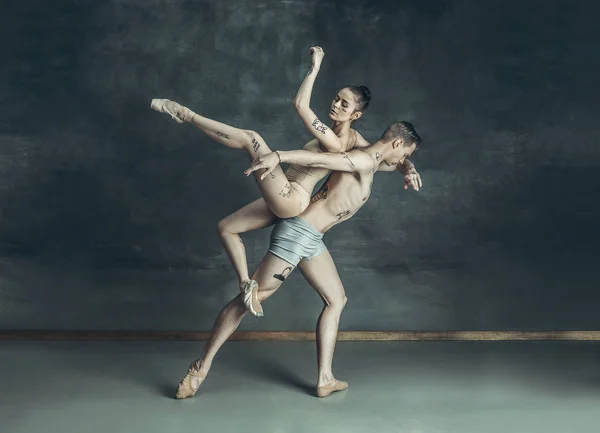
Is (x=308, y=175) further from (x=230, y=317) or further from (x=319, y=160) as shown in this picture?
(x=230, y=317)

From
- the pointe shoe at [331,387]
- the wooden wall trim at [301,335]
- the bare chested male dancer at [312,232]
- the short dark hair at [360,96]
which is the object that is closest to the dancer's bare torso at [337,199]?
the bare chested male dancer at [312,232]

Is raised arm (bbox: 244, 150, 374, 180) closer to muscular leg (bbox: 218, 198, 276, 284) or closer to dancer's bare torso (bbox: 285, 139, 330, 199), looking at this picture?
dancer's bare torso (bbox: 285, 139, 330, 199)

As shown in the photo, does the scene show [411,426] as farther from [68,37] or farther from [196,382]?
[68,37]

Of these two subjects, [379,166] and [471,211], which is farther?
[471,211]

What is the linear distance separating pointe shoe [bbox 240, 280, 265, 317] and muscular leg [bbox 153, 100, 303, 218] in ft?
1.43

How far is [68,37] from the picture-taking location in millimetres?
6488

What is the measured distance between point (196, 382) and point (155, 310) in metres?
1.62

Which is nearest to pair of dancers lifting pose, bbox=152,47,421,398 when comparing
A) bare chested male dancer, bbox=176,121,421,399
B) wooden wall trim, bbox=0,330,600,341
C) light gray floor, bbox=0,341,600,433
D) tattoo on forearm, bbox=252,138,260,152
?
bare chested male dancer, bbox=176,121,421,399

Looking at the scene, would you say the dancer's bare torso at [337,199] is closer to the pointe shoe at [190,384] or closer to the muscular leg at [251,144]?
the muscular leg at [251,144]

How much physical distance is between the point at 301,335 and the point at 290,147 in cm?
139

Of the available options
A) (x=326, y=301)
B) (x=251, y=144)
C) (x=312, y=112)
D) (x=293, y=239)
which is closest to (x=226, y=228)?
(x=293, y=239)

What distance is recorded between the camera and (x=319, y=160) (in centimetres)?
480

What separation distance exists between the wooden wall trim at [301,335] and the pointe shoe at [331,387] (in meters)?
1.31

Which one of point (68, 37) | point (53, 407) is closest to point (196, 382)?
point (53, 407)
